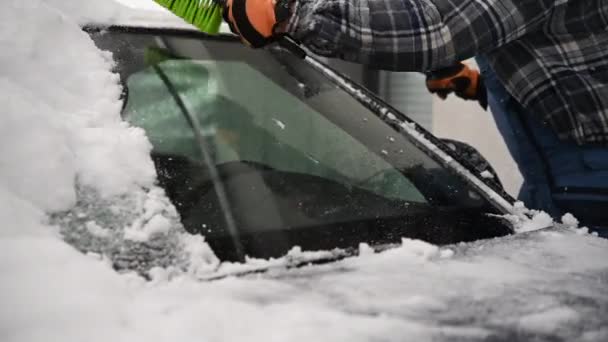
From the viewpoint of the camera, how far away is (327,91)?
1.53 meters

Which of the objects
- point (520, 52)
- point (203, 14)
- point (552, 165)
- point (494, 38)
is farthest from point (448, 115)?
point (203, 14)

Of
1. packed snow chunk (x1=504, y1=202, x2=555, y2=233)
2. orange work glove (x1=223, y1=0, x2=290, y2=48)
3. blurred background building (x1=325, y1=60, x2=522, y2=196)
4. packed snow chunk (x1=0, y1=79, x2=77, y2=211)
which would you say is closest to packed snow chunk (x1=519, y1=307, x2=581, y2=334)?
packed snow chunk (x1=504, y1=202, x2=555, y2=233)

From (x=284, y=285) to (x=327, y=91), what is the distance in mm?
833

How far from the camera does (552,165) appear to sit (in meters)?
1.63

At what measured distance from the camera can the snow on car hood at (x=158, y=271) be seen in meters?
0.68

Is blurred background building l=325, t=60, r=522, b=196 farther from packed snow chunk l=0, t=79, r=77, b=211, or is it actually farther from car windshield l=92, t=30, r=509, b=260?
packed snow chunk l=0, t=79, r=77, b=211

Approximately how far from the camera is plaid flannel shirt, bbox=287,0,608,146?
50.5 inches

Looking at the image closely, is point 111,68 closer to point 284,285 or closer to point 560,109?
point 284,285

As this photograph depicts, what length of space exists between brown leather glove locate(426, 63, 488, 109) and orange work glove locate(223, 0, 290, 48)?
125 cm

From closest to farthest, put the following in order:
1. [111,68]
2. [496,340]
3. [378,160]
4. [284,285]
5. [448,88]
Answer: [496,340]
[284,285]
[111,68]
[378,160]
[448,88]

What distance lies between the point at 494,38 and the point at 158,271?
97 centimetres

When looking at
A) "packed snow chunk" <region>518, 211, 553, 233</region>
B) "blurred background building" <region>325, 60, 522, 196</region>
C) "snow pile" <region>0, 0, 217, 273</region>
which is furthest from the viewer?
"blurred background building" <region>325, 60, 522, 196</region>

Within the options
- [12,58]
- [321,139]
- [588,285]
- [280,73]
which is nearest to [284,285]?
[588,285]

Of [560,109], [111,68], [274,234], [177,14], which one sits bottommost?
[274,234]
